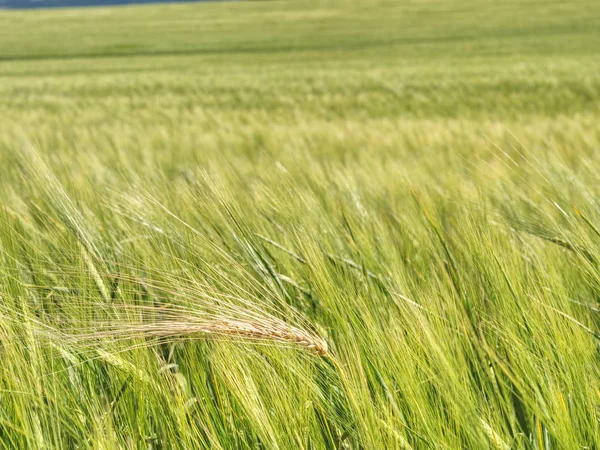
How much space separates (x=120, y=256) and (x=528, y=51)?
661 inches

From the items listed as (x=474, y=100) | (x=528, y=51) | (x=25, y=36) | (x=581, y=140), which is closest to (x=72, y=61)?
(x=25, y=36)

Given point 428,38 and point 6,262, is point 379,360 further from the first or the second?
point 428,38

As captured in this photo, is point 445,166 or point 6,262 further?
point 445,166

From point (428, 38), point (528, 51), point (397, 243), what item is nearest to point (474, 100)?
point (397, 243)

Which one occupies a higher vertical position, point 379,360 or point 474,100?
point 379,360

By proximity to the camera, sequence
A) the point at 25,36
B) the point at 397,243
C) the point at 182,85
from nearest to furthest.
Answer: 1. the point at 397,243
2. the point at 182,85
3. the point at 25,36

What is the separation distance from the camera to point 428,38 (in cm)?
2133

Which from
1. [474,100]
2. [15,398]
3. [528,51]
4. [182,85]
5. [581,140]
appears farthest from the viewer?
[528,51]

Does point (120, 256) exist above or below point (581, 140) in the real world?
above

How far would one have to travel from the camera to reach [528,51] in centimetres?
1647

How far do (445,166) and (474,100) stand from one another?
4.34 metres

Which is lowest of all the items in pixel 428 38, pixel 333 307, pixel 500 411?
pixel 428 38

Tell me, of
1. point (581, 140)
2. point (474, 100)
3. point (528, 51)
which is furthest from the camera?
point (528, 51)

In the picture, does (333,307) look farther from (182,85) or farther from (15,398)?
(182,85)
